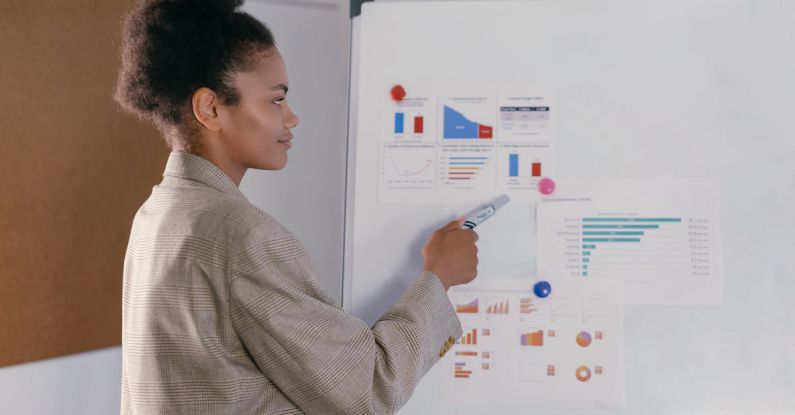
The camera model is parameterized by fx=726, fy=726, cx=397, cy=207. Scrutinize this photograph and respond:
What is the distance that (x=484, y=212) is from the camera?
1194mm

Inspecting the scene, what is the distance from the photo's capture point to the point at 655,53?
1.21 meters

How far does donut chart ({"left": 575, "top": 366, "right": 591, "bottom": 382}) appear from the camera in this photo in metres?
1.17

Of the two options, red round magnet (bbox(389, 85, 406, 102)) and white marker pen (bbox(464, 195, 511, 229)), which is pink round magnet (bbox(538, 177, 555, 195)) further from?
red round magnet (bbox(389, 85, 406, 102))

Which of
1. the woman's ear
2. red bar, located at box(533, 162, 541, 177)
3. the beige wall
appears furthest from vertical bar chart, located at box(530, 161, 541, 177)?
the beige wall

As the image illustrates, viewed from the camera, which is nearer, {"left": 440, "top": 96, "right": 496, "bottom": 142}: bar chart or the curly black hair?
the curly black hair

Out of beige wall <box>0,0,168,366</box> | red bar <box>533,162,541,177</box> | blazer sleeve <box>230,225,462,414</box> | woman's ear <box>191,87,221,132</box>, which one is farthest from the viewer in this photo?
red bar <box>533,162,541,177</box>

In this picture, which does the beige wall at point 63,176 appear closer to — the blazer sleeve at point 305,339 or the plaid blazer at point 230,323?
the plaid blazer at point 230,323

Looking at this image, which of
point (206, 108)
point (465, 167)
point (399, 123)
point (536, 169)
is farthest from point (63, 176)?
point (536, 169)

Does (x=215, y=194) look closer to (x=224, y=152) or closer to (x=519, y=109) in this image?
(x=224, y=152)

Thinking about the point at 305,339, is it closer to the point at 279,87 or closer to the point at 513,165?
the point at 279,87

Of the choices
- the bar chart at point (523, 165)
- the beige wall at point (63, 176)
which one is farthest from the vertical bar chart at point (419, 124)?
the beige wall at point (63, 176)

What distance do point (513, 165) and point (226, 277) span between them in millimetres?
600

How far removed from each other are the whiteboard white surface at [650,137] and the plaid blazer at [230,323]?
41cm

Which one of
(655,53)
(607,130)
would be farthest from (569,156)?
(655,53)
